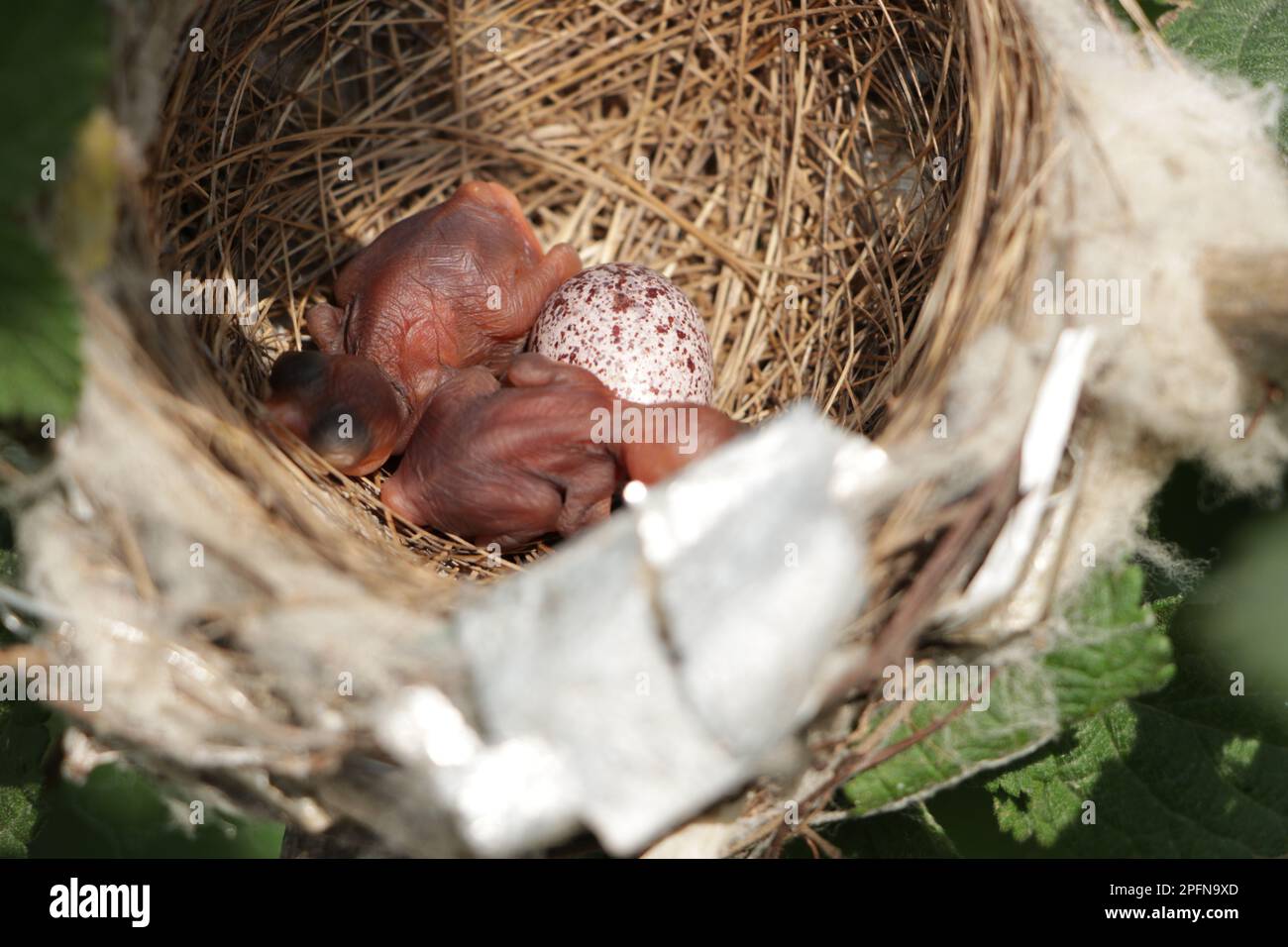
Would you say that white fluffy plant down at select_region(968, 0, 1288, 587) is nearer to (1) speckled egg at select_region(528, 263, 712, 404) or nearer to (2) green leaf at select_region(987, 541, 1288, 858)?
(2) green leaf at select_region(987, 541, 1288, 858)

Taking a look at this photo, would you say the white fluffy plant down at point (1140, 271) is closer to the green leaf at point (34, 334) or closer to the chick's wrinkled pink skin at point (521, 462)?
the chick's wrinkled pink skin at point (521, 462)

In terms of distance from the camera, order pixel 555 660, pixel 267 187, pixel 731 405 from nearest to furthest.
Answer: pixel 555 660
pixel 267 187
pixel 731 405

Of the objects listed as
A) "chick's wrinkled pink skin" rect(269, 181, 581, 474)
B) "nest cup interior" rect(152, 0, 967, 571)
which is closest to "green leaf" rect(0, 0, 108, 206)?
"nest cup interior" rect(152, 0, 967, 571)

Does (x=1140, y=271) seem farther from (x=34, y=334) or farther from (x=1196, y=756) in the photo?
(x=34, y=334)

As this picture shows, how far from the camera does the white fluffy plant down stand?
1080 millimetres

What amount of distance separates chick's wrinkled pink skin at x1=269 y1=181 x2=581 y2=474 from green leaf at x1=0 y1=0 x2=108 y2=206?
0.68 m

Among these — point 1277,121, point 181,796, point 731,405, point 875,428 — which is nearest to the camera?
point 181,796

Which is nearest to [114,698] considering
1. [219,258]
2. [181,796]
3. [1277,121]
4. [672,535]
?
[181,796]

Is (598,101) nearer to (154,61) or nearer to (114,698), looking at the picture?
(154,61)

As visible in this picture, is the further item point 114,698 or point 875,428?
point 875,428

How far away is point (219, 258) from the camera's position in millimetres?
1511

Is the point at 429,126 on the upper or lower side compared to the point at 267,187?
upper

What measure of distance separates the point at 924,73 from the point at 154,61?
39.5 inches

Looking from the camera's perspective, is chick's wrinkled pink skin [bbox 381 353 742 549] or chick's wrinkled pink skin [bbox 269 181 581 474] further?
chick's wrinkled pink skin [bbox 269 181 581 474]
